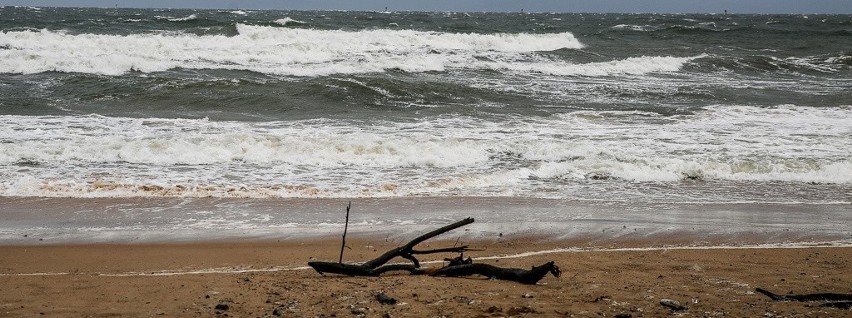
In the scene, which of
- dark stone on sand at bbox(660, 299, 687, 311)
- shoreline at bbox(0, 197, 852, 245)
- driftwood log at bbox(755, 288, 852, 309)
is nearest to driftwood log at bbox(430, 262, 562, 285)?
dark stone on sand at bbox(660, 299, 687, 311)

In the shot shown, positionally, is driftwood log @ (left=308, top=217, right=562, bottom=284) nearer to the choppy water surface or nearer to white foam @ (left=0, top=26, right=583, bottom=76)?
the choppy water surface

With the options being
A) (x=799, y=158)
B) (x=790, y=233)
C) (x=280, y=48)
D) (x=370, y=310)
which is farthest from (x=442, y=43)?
(x=370, y=310)

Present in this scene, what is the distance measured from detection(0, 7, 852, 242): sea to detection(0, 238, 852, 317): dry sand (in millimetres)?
744

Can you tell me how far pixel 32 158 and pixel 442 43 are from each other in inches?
1032

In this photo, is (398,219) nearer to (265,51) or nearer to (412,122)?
(412,122)

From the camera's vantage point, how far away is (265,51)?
2788 cm

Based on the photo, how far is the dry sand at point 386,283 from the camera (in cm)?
478

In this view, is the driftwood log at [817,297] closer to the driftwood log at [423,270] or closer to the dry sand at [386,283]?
the dry sand at [386,283]

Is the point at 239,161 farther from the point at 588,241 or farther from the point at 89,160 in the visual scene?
the point at 588,241

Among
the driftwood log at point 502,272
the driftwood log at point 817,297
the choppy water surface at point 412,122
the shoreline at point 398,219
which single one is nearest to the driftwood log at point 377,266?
the driftwood log at point 502,272

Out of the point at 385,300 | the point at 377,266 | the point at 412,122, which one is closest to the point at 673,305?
the point at 385,300

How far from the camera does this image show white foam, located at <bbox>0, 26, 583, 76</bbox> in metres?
23.7

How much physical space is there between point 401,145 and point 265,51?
17323 mm

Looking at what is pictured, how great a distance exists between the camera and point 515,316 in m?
4.63
